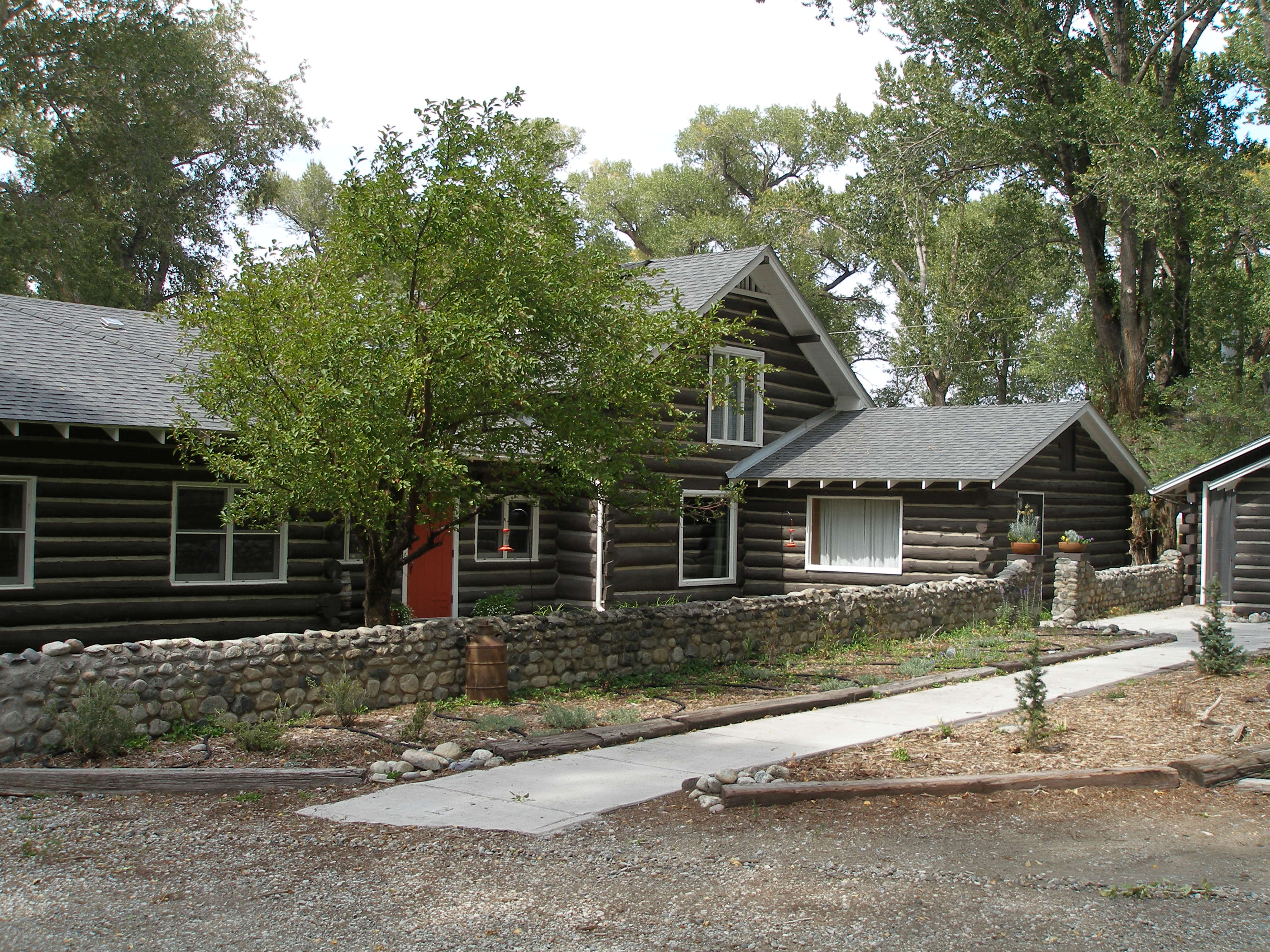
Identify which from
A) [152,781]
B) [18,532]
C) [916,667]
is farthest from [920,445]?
[152,781]

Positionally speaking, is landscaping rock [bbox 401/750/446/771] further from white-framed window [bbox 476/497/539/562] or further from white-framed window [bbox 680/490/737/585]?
white-framed window [bbox 680/490/737/585]

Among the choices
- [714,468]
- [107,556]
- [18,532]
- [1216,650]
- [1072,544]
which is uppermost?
[714,468]

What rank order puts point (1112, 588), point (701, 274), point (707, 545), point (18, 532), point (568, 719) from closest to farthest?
point (568, 719) < point (18, 532) < point (701, 274) < point (1112, 588) < point (707, 545)

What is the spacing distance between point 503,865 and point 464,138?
7.64m

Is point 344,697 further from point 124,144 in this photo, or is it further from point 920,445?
point 124,144

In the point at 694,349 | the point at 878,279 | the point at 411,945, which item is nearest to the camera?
the point at 411,945

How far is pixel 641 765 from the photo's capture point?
9031 mm

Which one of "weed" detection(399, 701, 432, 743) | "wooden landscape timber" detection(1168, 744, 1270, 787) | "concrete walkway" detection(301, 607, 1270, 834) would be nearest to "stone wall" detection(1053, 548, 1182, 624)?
"concrete walkway" detection(301, 607, 1270, 834)

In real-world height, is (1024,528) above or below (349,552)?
above

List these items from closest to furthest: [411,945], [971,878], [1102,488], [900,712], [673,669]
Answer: [411,945] → [971,878] → [900,712] → [673,669] → [1102,488]

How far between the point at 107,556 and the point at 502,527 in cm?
655

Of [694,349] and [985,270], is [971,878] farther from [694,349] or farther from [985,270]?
[985,270]

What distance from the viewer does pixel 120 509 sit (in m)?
14.2

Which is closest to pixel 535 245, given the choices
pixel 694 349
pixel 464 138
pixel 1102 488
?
pixel 464 138
